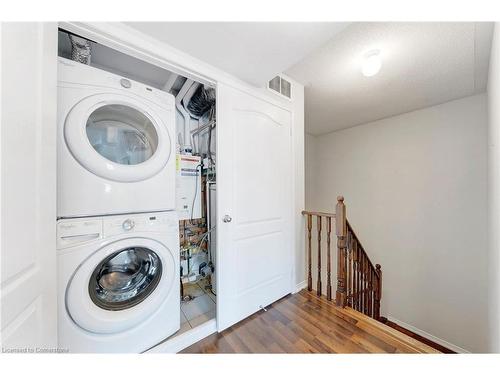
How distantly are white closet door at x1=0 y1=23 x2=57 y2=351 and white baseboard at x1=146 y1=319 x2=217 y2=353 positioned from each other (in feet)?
1.87

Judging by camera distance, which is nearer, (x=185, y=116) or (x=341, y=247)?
(x=341, y=247)

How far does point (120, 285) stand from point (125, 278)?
43 millimetres

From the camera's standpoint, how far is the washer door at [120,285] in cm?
89

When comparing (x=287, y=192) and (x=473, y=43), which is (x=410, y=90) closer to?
(x=473, y=43)


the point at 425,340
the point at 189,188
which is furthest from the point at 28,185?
the point at 425,340

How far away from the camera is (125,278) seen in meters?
1.15

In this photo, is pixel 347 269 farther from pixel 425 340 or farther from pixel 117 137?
pixel 117 137

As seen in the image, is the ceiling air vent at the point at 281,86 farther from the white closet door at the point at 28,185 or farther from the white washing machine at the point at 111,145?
the white closet door at the point at 28,185

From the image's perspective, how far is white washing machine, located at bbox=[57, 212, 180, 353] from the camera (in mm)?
869

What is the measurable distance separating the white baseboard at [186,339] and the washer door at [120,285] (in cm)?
23
